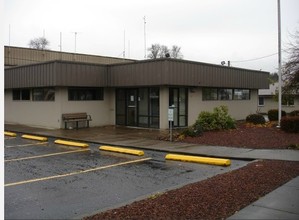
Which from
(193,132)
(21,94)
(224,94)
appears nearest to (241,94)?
(224,94)

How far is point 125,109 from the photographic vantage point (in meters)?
23.1

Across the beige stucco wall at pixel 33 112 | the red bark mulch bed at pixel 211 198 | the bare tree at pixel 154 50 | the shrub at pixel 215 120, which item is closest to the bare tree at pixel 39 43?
the bare tree at pixel 154 50

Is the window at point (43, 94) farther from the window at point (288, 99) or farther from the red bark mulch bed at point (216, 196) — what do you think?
the window at point (288, 99)

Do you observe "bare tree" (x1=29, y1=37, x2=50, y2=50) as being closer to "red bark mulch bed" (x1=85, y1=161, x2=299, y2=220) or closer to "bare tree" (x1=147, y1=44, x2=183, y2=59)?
"bare tree" (x1=147, y1=44, x2=183, y2=59)

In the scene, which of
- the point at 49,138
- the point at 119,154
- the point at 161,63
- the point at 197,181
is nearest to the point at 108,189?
the point at 197,181

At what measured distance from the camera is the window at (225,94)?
25734 mm

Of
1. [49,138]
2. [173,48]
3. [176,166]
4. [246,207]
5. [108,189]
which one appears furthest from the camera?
[173,48]

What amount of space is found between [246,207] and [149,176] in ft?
11.4

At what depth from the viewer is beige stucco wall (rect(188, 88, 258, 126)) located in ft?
74.3

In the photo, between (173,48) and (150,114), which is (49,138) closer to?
(150,114)

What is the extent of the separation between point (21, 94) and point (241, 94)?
16.4 meters

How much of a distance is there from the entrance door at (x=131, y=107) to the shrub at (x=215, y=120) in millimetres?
5023

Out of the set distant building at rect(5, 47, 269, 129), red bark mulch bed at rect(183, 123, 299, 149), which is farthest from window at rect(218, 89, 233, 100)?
red bark mulch bed at rect(183, 123, 299, 149)

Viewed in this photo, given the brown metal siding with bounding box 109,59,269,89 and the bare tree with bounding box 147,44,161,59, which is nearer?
the brown metal siding with bounding box 109,59,269,89
